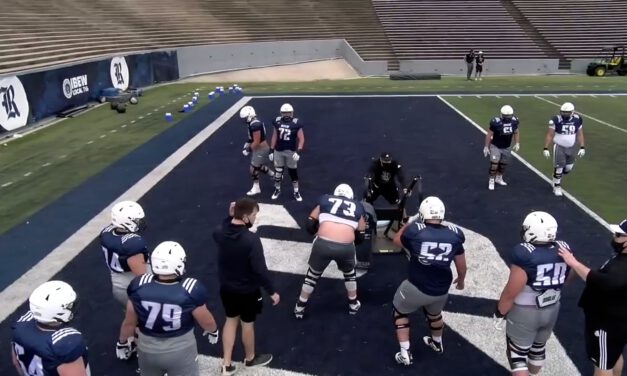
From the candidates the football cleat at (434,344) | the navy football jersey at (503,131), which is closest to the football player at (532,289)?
the football cleat at (434,344)

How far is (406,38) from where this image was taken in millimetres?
43250

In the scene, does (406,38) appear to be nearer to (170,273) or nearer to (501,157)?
(501,157)

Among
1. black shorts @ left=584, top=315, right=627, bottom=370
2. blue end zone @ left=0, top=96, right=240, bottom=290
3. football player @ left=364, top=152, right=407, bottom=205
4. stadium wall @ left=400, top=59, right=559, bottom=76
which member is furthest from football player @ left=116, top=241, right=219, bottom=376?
stadium wall @ left=400, top=59, right=559, bottom=76

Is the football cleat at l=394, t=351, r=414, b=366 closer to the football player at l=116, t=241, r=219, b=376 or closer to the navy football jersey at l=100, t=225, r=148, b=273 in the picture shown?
the football player at l=116, t=241, r=219, b=376

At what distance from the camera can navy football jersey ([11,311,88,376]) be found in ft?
12.8

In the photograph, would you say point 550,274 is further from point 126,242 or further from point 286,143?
point 286,143

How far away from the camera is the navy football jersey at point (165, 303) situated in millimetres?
4453

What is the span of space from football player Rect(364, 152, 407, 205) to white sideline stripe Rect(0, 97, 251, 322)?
5465mm

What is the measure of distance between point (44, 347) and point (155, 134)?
15124 millimetres

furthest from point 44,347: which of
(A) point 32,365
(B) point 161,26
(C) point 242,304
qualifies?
(B) point 161,26

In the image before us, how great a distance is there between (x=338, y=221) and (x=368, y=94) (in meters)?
21.5

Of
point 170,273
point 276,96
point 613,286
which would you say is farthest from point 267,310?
point 276,96

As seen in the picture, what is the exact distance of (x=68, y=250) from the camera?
9156 mm

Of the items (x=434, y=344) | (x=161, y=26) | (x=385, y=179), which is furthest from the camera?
(x=161, y=26)
